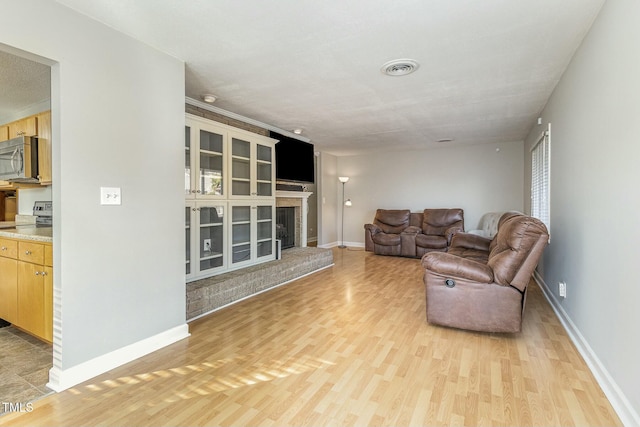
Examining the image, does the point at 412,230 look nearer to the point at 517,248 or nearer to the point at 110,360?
the point at 517,248

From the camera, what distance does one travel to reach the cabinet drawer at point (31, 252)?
2266mm

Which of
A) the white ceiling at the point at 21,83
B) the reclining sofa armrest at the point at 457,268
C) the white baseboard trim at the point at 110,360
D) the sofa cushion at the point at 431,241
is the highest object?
the white ceiling at the point at 21,83

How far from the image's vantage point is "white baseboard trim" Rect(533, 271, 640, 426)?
5.04ft

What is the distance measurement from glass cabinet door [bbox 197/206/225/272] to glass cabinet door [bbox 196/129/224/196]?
208mm

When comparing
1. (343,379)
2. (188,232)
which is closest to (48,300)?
(188,232)

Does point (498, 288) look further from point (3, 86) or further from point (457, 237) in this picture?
point (3, 86)

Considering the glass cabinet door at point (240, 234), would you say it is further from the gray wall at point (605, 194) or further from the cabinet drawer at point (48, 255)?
the gray wall at point (605, 194)

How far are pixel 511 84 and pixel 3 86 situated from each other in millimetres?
4709

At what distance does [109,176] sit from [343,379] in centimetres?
199

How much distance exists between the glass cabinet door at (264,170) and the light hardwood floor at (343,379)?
6.17ft

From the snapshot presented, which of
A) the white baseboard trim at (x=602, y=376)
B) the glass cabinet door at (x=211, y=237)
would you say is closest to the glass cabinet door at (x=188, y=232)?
the glass cabinet door at (x=211, y=237)

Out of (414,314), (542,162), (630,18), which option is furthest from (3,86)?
(542,162)

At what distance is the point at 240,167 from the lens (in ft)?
13.3

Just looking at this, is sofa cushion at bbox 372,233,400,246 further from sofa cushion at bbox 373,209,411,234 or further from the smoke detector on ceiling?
the smoke detector on ceiling
